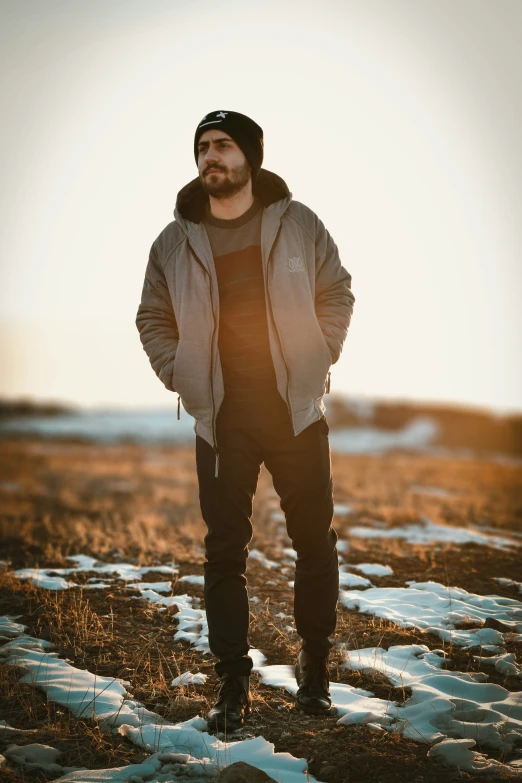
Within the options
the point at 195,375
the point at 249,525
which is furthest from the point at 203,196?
the point at 249,525

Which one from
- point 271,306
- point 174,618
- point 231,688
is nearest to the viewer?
point 231,688

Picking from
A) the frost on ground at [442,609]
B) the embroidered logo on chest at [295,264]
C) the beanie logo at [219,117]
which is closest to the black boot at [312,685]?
the frost on ground at [442,609]

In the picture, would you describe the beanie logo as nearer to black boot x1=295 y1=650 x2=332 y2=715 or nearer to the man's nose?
the man's nose

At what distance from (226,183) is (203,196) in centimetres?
33

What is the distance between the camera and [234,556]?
335 centimetres

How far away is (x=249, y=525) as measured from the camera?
347 cm

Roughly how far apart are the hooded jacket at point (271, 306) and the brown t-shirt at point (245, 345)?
65 mm

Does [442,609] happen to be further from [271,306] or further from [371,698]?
[271,306]

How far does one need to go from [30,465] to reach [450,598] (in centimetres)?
1899

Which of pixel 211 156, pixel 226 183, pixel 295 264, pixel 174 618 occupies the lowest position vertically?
pixel 174 618

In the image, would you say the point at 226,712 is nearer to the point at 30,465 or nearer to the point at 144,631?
the point at 144,631

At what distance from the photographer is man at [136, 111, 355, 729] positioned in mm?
3354

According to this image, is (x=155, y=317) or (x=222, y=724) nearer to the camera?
(x=222, y=724)

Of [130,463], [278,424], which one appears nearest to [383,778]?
[278,424]
